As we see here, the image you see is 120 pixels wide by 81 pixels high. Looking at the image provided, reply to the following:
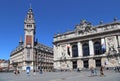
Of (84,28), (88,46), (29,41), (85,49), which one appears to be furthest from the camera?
(29,41)

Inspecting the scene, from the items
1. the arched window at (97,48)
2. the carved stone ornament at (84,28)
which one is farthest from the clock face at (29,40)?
the arched window at (97,48)

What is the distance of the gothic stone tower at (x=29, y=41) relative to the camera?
312ft

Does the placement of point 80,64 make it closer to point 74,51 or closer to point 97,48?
point 74,51

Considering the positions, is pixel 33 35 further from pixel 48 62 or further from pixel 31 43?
pixel 48 62

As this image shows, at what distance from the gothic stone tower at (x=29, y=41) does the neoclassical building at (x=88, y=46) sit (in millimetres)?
22923

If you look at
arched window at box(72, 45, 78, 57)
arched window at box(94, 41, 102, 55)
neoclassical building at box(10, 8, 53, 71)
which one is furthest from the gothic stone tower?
arched window at box(94, 41, 102, 55)

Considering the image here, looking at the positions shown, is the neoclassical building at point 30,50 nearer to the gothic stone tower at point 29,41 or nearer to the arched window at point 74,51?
the gothic stone tower at point 29,41

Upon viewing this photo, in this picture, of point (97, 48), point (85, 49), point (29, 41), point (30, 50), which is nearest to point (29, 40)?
point (29, 41)

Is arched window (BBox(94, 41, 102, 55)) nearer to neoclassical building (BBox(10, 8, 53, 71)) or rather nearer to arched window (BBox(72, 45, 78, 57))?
arched window (BBox(72, 45, 78, 57))

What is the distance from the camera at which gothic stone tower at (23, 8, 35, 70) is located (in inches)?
3740

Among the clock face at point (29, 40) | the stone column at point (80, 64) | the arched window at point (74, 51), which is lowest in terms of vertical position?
the stone column at point (80, 64)

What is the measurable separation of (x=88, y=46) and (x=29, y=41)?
131ft

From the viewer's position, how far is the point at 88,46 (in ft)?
223

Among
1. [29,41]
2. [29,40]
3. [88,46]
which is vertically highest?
[29,40]
